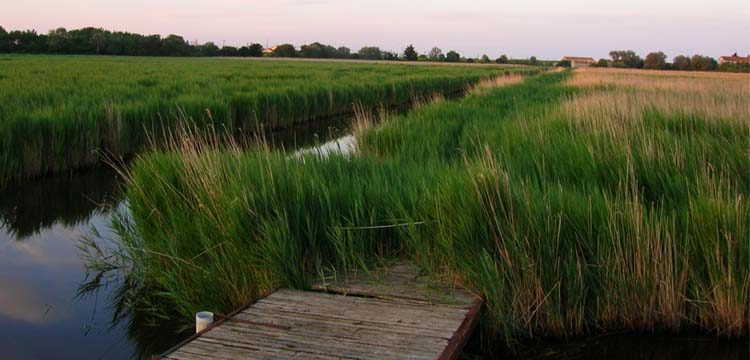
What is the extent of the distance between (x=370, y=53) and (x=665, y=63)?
46140 mm

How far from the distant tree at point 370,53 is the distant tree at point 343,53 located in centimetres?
203

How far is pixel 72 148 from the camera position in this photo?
29.0 feet

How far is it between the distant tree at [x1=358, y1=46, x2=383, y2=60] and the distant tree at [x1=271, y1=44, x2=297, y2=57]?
12.7 m

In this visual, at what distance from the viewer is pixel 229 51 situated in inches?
3376

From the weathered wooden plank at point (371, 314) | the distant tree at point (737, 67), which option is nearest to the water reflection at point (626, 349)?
the weathered wooden plank at point (371, 314)

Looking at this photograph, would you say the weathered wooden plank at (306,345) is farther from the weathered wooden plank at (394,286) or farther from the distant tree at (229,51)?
the distant tree at (229,51)

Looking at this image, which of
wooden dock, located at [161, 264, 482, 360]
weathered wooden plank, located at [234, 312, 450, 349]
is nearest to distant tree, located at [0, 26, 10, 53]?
wooden dock, located at [161, 264, 482, 360]

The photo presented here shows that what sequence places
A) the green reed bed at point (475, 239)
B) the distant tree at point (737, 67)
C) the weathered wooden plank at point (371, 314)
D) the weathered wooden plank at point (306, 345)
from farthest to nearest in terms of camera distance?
1. the distant tree at point (737, 67)
2. the green reed bed at point (475, 239)
3. the weathered wooden plank at point (371, 314)
4. the weathered wooden plank at point (306, 345)

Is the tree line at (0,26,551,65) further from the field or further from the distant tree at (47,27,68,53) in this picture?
the field

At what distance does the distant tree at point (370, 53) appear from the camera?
103037mm

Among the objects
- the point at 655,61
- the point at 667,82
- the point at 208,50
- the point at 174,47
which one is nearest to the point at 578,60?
the point at 655,61

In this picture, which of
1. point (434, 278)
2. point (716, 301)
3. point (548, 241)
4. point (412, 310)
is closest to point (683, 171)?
point (716, 301)

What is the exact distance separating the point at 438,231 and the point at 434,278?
1.02 ft

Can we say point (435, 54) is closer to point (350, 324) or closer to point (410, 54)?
point (410, 54)
